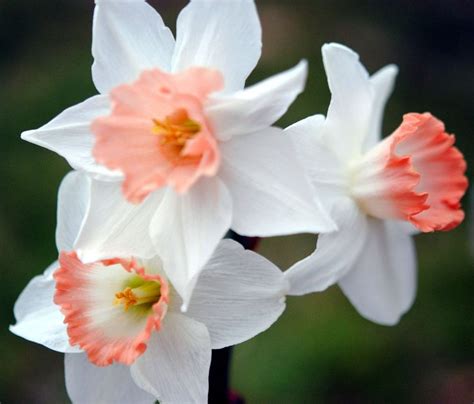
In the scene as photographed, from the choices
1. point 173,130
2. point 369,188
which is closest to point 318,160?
point 369,188

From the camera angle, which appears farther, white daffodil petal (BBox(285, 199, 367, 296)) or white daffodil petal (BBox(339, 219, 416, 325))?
white daffodil petal (BBox(339, 219, 416, 325))

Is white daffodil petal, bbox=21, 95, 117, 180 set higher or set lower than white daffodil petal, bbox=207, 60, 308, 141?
lower

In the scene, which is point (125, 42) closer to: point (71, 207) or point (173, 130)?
point (173, 130)

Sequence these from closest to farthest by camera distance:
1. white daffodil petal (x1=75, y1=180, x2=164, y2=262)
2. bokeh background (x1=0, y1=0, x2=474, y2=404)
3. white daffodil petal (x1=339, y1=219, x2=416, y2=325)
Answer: white daffodil petal (x1=75, y1=180, x2=164, y2=262) < white daffodil petal (x1=339, y1=219, x2=416, y2=325) < bokeh background (x1=0, y1=0, x2=474, y2=404)

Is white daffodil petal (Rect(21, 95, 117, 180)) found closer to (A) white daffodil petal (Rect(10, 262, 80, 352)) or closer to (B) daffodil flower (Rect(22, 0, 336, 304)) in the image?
(B) daffodil flower (Rect(22, 0, 336, 304))

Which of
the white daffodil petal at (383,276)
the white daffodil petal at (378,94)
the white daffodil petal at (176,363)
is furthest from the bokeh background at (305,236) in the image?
the white daffodil petal at (176,363)

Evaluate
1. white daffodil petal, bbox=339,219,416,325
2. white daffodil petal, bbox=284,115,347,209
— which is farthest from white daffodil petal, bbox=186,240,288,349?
white daffodil petal, bbox=339,219,416,325
